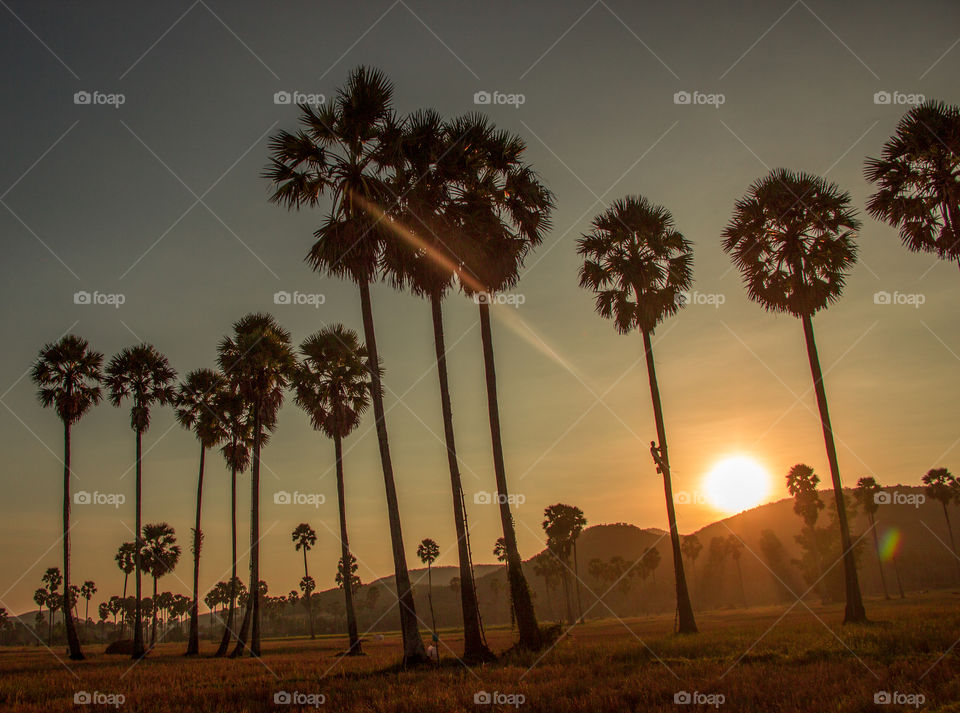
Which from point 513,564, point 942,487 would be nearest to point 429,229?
point 513,564

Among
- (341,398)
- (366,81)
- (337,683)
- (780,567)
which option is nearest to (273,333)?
(341,398)

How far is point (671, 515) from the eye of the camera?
28.6m

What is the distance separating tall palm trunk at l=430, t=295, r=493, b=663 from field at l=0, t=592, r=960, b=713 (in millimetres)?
973

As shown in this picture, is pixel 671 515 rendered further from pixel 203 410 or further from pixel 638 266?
pixel 203 410

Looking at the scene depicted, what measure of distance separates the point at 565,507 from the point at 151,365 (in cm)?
4791

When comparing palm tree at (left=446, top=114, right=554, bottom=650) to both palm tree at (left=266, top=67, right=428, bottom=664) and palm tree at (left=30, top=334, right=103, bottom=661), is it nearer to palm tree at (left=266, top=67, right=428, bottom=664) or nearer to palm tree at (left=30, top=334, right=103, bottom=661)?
palm tree at (left=266, top=67, right=428, bottom=664)

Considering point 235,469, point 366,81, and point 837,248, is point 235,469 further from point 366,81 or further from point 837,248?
point 837,248

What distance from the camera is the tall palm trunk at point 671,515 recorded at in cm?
2778

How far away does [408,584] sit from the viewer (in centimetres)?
2175

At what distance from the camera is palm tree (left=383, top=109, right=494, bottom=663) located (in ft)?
76.4

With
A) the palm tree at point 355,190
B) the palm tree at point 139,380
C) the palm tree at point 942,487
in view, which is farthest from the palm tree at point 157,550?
the palm tree at point 942,487

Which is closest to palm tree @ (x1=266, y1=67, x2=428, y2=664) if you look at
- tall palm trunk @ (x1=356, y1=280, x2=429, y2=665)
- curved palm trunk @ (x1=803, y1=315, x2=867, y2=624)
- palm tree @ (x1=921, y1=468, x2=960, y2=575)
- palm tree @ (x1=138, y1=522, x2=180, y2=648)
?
tall palm trunk @ (x1=356, y1=280, x2=429, y2=665)

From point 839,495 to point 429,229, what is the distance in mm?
22227

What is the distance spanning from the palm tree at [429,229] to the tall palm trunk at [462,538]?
36 mm
